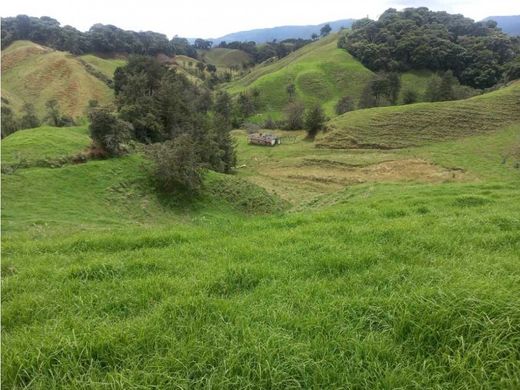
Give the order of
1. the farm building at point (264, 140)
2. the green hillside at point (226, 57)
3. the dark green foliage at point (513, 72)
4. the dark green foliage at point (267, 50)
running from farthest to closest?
the green hillside at point (226, 57), the dark green foliage at point (267, 50), the dark green foliage at point (513, 72), the farm building at point (264, 140)


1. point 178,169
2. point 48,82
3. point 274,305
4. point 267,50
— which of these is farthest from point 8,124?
point 267,50

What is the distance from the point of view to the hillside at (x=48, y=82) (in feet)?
245

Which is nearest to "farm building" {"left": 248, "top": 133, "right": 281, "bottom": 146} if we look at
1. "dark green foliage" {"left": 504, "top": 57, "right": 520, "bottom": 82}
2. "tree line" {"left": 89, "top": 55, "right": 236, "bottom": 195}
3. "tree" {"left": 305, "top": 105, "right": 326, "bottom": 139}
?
"tree" {"left": 305, "top": 105, "right": 326, "bottom": 139}

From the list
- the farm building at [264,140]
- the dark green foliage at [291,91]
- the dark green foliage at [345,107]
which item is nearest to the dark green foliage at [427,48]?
the dark green foliage at [291,91]

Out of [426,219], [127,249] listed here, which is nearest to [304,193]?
[426,219]

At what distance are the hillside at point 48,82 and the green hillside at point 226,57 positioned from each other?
71041 millimetres

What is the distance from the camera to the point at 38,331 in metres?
4.08

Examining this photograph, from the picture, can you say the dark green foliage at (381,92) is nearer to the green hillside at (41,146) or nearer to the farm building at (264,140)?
the farm building at (264,140)

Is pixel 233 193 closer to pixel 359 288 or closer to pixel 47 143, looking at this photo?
pixel 47 143

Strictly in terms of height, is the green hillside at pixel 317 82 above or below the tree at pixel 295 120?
above

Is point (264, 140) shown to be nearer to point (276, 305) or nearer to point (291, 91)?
point (291, 91)

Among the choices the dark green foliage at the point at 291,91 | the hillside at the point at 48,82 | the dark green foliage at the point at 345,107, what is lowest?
the dark green foliage at the point at 345,107

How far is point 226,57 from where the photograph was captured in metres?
159

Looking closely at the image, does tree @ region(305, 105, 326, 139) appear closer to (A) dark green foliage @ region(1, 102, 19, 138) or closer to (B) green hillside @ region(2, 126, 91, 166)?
(B) green hillside @ region(2, 126, 91, 166)
